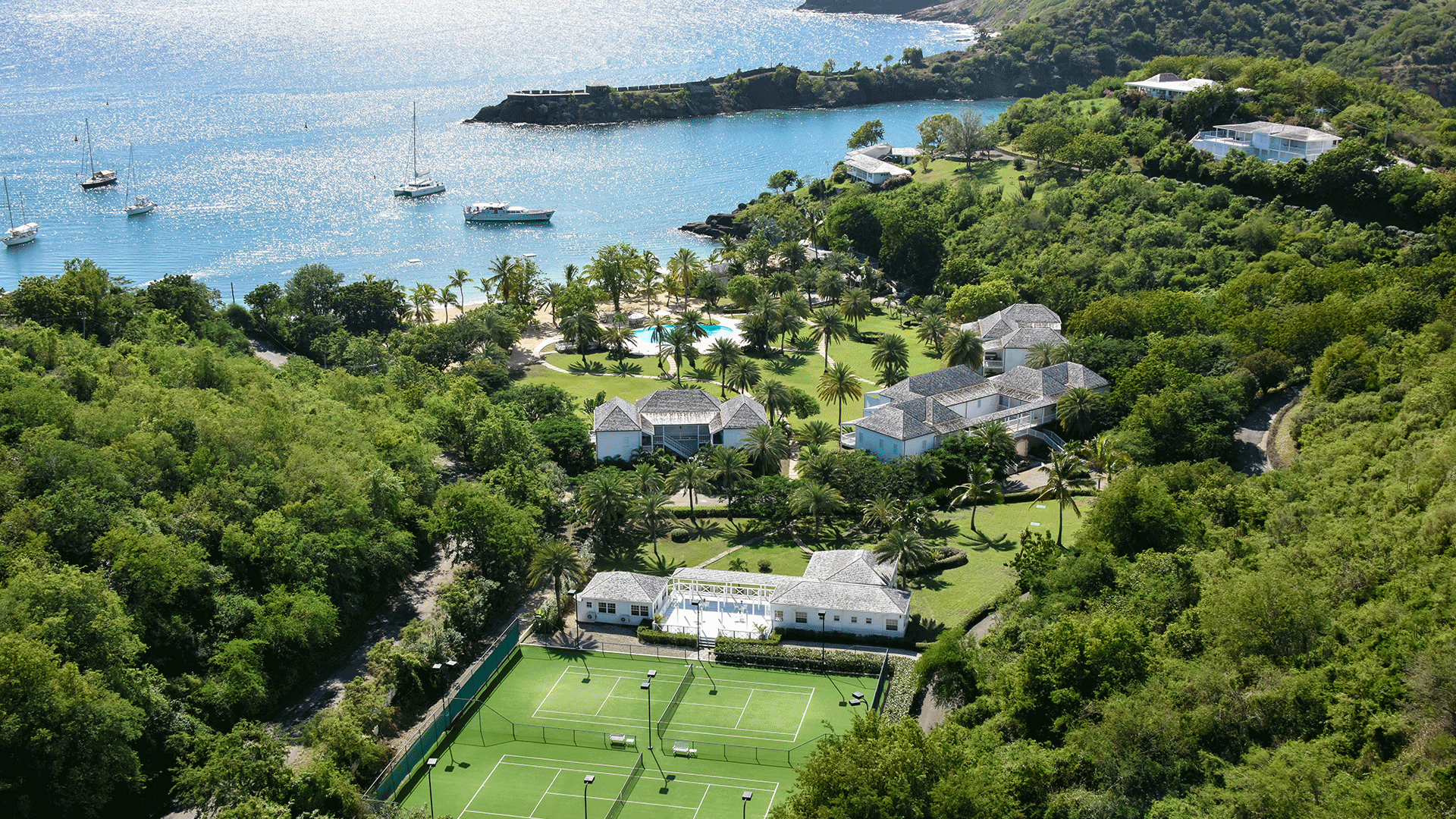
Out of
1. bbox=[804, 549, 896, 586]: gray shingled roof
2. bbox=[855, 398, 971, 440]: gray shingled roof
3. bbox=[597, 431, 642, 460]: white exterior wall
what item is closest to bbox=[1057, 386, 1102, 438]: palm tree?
bbox=[855, 398, 971, 440]: gray shingled roof

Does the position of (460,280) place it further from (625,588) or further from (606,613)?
(625,588)

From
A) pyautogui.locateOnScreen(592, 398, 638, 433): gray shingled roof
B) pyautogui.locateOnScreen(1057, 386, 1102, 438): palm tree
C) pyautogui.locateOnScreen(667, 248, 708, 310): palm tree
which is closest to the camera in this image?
pyautogui.locateOnScreen(1057, 386, 1102, 438): palm tree

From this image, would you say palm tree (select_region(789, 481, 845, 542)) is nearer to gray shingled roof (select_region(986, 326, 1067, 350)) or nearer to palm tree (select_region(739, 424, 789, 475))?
palm tree (select_region(739, 424, 789, 475))

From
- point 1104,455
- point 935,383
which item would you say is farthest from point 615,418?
point 1104,455

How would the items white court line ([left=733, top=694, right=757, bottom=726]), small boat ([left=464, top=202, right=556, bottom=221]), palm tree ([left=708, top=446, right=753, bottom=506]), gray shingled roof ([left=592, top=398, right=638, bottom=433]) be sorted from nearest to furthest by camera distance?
white court line ([left=733, top=694, right=757, bottom=726])
palm tree ([left=708, top=446, right=753, bottom=506])
gray shingled roof ([left=592, top=398, right=638, bottom=433])
small boat ([left=464, top=202, right=556, bottom=221])

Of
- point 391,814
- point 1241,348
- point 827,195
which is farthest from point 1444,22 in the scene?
point 391,814

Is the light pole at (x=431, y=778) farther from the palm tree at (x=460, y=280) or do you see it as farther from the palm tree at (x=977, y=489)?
the palm tree at (x=460, y=280)

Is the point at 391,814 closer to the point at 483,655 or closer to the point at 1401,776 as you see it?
the point at 483,655

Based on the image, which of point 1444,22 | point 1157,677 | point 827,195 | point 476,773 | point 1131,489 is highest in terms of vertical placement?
point 1444,22
